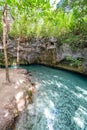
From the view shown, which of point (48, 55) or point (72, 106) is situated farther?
point (48, 55)

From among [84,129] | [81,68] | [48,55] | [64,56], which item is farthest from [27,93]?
[48,55]

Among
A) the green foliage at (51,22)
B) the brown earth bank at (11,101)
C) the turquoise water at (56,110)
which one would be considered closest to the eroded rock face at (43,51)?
the green foliage at (51,22)

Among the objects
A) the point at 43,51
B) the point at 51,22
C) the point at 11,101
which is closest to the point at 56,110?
the point at 11,101

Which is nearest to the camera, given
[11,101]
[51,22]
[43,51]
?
[11,101]

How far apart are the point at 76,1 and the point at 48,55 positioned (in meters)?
20.5

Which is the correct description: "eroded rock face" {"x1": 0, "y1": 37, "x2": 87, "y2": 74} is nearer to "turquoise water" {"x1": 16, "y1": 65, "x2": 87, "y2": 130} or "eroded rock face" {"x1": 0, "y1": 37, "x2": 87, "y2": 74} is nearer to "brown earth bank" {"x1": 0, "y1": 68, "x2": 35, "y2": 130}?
"turquoise water" {"x1": 16, "y1": 65, "x2": 87, "y2": 130}

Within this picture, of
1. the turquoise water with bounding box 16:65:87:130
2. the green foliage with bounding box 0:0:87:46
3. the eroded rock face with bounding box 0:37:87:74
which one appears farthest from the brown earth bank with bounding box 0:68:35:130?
the eroded rock face with bounding box 0:37:87:74

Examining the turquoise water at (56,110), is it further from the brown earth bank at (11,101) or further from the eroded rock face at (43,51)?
the eroded rock face at (43,51)

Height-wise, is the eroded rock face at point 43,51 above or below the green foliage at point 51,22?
below

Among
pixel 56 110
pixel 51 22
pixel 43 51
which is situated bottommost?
pixel 56 110

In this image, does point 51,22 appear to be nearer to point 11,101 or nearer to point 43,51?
point 43,51

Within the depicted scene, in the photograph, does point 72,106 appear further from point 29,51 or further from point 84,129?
point 29,51

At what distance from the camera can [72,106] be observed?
507 inches

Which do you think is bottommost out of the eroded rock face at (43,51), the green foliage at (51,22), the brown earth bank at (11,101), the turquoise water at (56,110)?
the turquoise water at (56,110)
